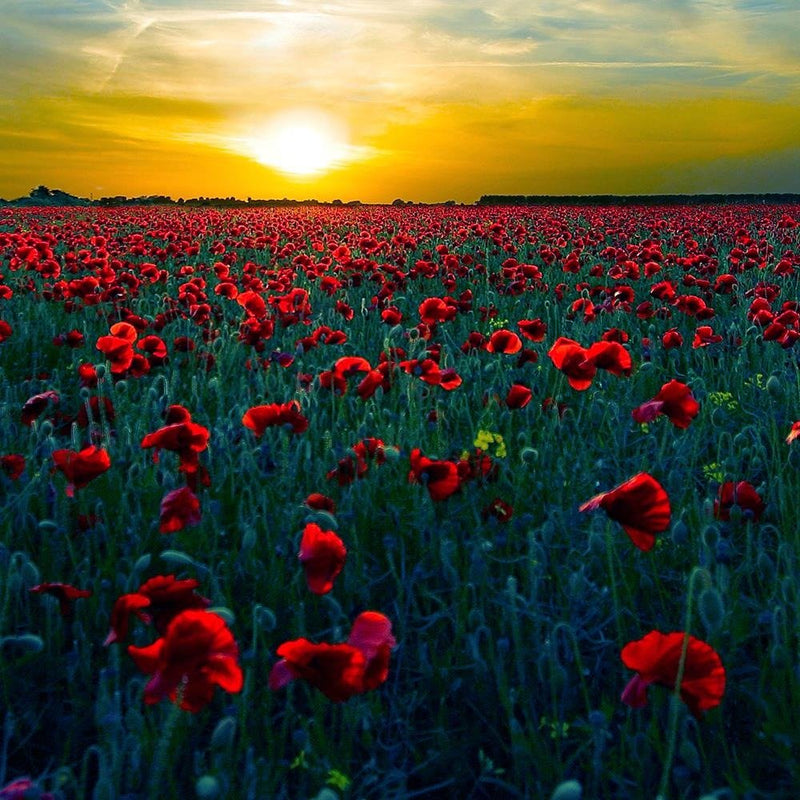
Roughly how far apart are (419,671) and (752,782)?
0.68 meters

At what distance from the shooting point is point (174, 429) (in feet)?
7.13

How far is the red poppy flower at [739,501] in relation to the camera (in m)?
2.41

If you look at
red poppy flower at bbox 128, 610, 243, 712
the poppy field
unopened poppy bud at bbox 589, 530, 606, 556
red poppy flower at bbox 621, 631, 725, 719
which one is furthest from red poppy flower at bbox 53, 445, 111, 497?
red poppy flower at bbox 621, 631, 725, 719

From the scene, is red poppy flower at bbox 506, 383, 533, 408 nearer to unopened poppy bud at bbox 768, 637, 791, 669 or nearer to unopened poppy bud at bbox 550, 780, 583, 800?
unopened poppy bud at bbox 768, 637, 791, 669

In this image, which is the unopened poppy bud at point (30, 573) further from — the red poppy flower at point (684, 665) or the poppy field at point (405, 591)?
the red poppy flower at point (684, 665)

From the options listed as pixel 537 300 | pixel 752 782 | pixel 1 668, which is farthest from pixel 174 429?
pixel 537 300

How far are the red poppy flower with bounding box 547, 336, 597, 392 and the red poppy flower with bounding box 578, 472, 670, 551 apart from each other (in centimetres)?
106

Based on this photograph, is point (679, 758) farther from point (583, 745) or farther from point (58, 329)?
point (58, 329)

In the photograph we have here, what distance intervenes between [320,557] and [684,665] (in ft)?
2.16

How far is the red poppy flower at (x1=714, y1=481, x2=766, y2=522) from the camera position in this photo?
2412 millimetres

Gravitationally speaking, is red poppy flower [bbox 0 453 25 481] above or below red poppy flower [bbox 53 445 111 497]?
below

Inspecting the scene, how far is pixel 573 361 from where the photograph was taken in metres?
2.70

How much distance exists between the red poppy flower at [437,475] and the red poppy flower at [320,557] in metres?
0.59

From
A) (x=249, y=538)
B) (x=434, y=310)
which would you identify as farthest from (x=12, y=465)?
(x=434, y=310)
